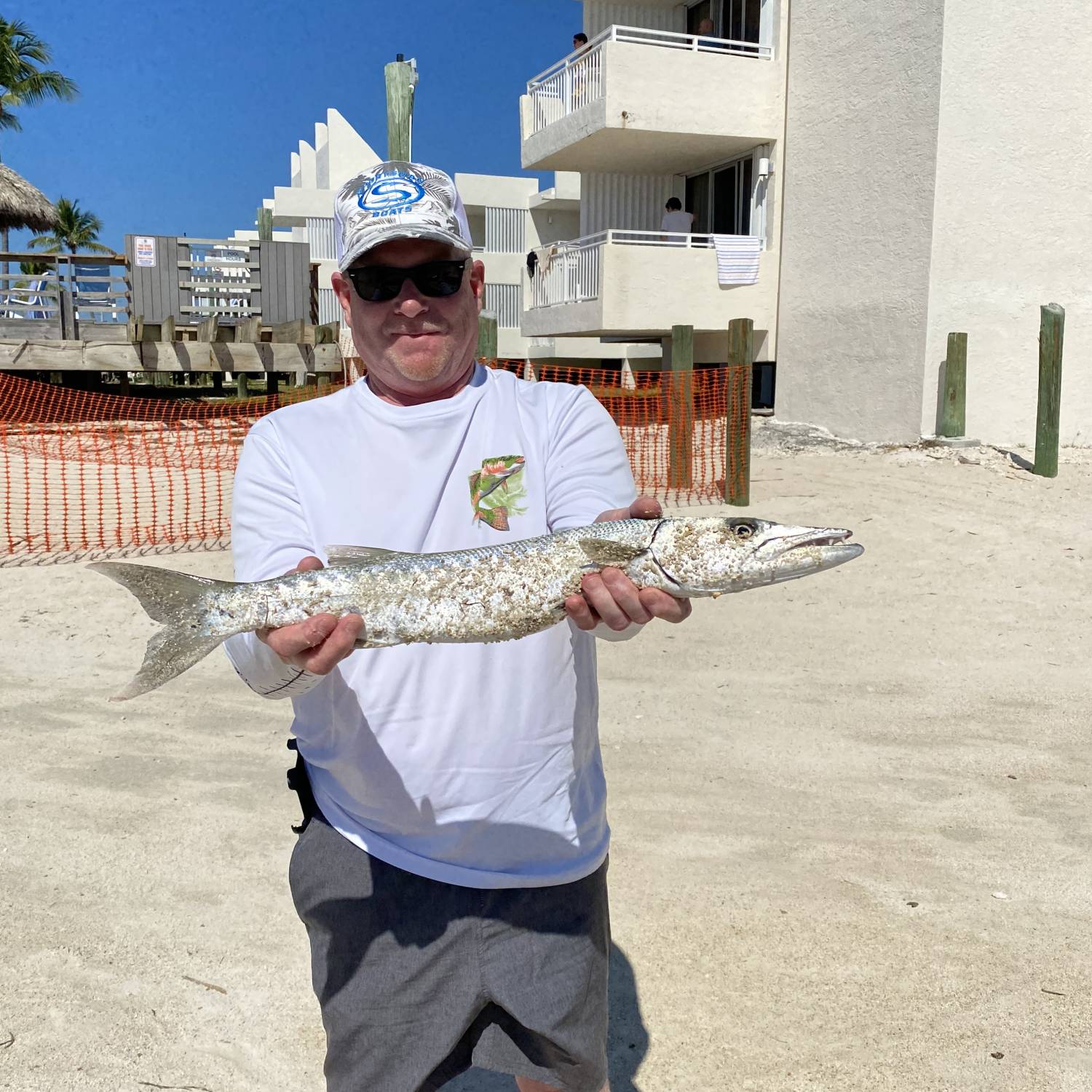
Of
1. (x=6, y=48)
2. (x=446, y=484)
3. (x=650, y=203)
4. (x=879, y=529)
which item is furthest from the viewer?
(x=6, y=48)

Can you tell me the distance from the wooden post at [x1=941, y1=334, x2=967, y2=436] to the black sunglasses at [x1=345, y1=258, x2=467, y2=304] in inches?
528

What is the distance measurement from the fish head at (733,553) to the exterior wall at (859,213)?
13699 mm

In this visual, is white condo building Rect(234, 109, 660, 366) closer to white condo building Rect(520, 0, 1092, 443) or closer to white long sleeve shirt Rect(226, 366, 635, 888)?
white condo building Rect(520, 0, 1092, 443)

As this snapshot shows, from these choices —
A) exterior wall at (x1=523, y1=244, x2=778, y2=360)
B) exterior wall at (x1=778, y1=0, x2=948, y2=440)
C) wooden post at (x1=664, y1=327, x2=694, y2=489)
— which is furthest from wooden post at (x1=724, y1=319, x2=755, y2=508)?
exterior wall at (x1=523, y1=244, x2=778, y2=360)

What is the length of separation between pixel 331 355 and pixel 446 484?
13933mm


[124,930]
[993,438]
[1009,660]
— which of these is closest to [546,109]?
[993,438]

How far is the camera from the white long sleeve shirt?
7.05ft

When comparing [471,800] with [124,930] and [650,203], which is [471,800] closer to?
[124,930]

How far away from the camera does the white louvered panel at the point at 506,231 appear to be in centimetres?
3844

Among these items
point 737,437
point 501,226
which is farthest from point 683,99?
point 501,226

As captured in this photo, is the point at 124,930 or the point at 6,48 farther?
the point at 6,48

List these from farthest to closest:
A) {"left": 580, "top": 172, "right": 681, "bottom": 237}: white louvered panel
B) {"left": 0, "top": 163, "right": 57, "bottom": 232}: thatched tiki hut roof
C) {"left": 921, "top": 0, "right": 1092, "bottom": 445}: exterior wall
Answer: {"left": 0, "top": 163, "right": 57, "bottom": 232}: thatched tiki hut roof, {"left": 580, "top": 172, "right": 681, "bottom": 237}: white louvered panel, {"left": 921, "top": 0, "right": 1092, "bottom": 445}: exterior wall

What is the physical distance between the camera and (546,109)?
65.4 feet

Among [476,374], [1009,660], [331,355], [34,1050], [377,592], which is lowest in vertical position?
[34,1050]
